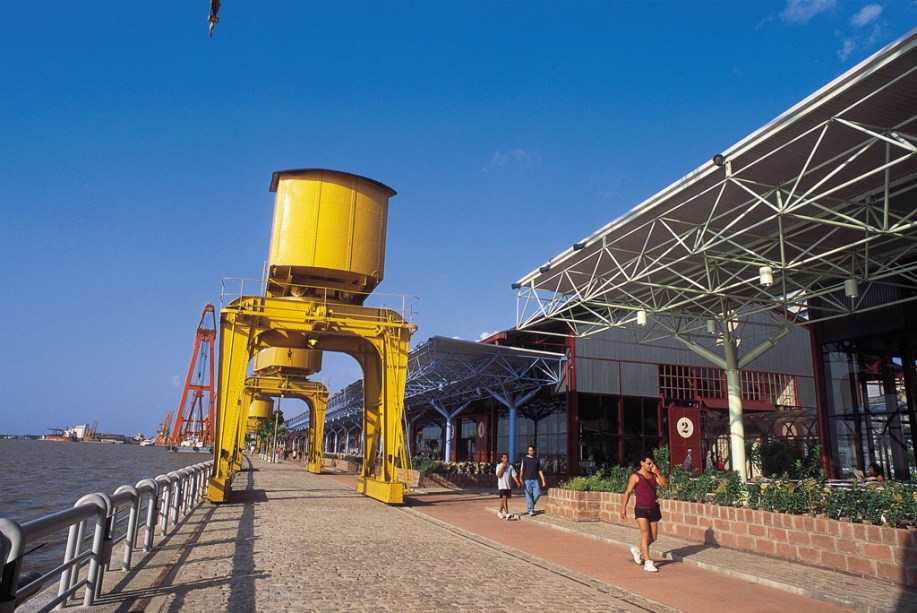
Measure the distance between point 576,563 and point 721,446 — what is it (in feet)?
84.9

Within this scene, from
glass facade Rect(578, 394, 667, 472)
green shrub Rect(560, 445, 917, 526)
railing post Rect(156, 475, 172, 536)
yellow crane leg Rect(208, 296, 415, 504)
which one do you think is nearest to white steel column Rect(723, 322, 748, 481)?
green shrub Rect(560, 445, 917, 526)

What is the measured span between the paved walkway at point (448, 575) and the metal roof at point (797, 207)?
19.7ft

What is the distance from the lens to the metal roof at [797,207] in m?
9.71

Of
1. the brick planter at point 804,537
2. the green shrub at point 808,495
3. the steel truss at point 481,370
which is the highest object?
the steel truss at point 481,370

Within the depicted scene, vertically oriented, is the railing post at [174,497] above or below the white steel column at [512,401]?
below

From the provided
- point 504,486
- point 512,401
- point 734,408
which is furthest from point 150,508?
point 512,401

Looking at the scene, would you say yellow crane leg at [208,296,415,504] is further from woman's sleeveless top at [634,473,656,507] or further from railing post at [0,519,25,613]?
railing post at [0,519,25,613]

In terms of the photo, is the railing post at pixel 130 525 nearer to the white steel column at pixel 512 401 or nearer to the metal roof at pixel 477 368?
the metal roof at pixel 477 368

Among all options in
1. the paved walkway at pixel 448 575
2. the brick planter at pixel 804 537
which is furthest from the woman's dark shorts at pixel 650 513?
the brick planter at pixel 804 537

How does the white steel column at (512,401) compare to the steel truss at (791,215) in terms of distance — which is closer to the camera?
the steel truss at (791,215)

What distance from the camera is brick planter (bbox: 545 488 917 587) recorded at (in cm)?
780

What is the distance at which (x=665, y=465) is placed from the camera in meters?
14.8

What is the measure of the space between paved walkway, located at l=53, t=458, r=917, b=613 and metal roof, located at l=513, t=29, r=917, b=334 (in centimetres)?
601

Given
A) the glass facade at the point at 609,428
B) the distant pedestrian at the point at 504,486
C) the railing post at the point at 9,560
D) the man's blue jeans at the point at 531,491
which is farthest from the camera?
the glass facade at the point at 609,428
